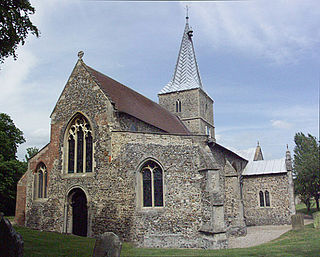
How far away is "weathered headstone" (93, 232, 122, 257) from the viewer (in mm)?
7519

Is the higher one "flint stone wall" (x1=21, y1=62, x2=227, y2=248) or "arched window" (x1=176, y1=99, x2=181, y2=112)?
"arched window" (x1=176, y1=99, x2=181, y2=112)

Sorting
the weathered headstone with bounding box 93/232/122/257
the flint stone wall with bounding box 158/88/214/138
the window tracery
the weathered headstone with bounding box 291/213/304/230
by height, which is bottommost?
the weathered headstone with bounding box 291/213/304/230

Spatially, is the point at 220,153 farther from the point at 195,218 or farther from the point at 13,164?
the point at 13,164

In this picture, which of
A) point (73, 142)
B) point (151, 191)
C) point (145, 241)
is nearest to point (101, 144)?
point (73, 142)

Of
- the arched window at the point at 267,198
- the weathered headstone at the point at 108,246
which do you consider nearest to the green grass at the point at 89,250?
the weathered headstone at the point at 108,246

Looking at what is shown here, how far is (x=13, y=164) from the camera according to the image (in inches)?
1172

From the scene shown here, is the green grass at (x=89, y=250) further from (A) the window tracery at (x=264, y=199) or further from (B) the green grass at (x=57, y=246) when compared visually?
(A) the window tracery at (x=264, y=199)

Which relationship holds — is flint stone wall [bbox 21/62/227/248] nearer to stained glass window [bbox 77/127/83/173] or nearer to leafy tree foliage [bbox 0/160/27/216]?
stained glass window [bbox 77/127/83/173]

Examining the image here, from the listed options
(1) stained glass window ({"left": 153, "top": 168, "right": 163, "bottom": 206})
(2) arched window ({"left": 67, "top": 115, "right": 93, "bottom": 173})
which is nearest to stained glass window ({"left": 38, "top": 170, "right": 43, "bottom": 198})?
(2) arched window ({"left": 67, "top": 115, "right": 93, "bottom": 173})

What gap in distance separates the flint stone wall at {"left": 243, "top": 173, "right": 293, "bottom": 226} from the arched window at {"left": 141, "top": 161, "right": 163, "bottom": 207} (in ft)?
47.6

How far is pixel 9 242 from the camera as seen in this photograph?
714 cm

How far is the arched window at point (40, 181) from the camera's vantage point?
18672 millimetres

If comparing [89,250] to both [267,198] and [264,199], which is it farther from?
[267,198]

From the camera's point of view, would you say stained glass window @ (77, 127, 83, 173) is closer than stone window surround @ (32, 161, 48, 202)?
Yes
